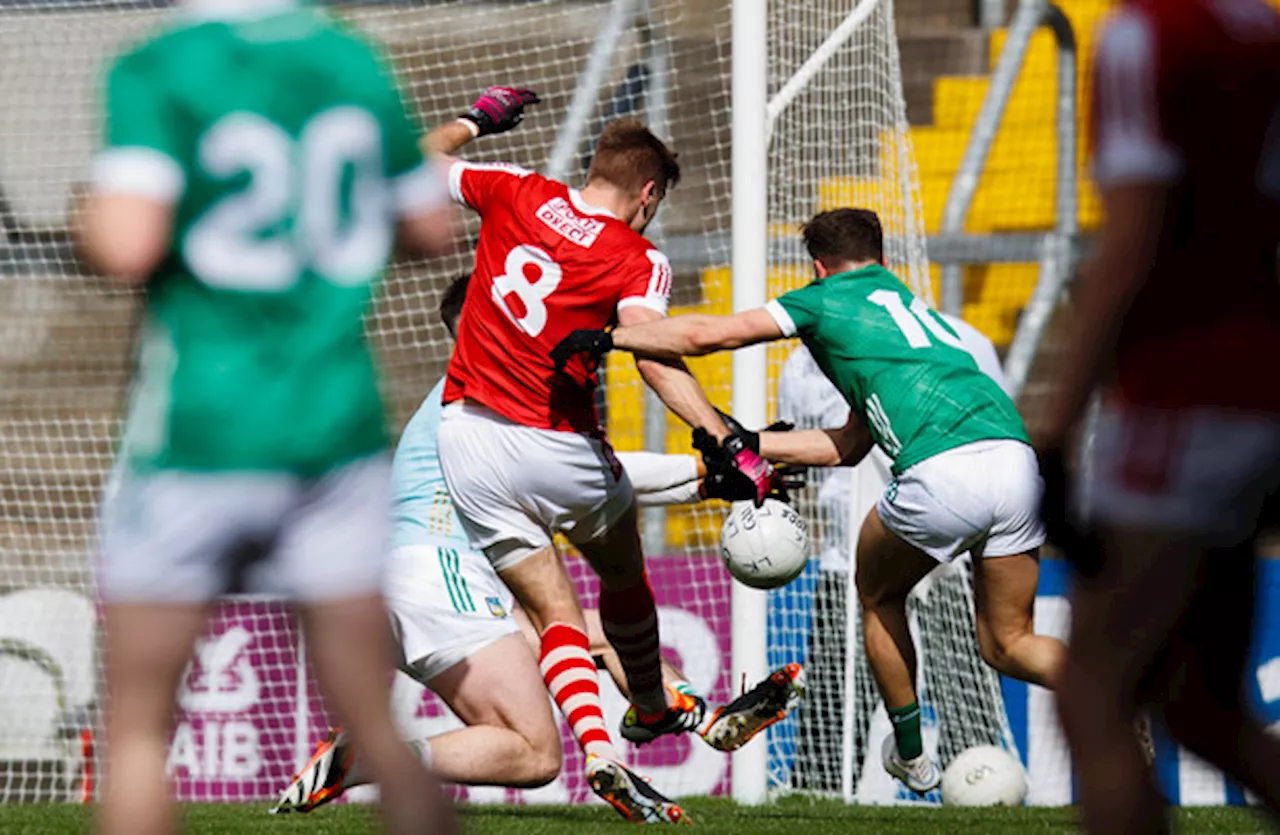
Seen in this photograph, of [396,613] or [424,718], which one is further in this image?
[424,718]

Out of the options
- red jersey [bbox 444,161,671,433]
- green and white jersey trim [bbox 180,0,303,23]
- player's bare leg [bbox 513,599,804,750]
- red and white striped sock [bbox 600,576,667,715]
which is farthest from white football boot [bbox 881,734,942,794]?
green and white jersey trim [bbox 180,0,303,23]

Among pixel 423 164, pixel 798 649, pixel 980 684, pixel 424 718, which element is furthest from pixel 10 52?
pixel 423 164

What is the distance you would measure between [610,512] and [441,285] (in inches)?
193

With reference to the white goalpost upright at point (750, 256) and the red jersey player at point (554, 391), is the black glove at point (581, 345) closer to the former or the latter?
the red jersey player at point (554, 391)

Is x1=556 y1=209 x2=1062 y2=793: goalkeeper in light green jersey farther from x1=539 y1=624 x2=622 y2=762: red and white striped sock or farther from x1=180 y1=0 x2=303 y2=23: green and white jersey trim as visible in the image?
x1=180 y1=0 x2=303 y2=23: green and white jersey trim

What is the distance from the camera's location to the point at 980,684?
9133 millimetres

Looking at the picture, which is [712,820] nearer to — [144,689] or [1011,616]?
[1011,616]

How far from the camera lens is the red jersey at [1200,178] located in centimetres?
304

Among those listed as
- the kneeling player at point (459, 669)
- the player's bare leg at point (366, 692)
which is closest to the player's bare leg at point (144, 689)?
the player's bare leg at point (366, 692)

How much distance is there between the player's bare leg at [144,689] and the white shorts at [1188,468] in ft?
4.82

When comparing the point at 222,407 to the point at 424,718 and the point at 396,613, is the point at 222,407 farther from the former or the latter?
the point at 424,718

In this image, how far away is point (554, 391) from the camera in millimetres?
6043

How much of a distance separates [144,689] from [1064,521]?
1491mm

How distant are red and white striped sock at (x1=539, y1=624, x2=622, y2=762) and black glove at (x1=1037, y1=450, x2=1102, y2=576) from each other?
309 centimetres
